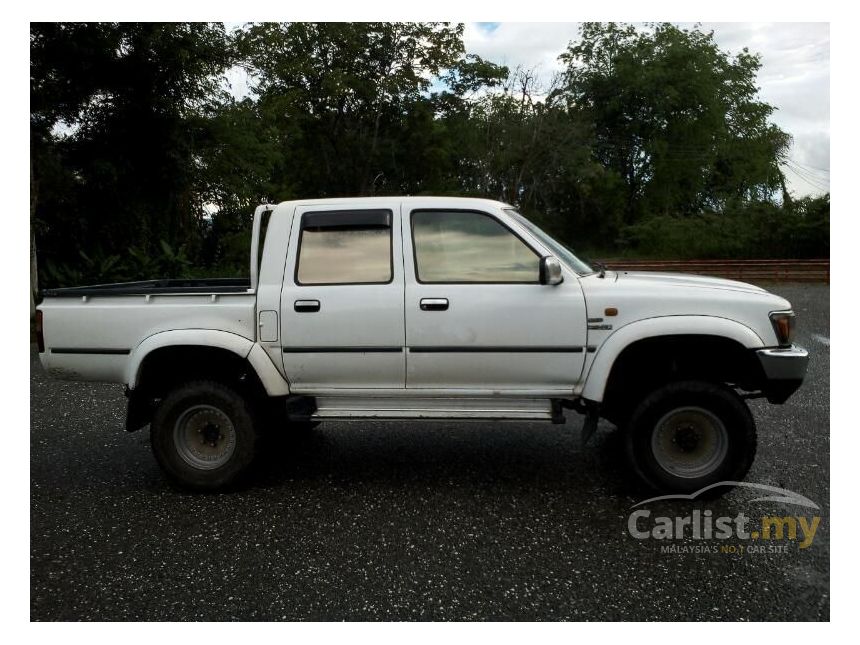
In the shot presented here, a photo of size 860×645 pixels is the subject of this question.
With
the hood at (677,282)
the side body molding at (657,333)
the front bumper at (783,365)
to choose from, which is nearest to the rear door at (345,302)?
the side body molding at (657,333)

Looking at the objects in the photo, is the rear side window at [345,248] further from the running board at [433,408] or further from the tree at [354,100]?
the tree at [354,100]

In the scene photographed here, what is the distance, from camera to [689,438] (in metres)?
4.34

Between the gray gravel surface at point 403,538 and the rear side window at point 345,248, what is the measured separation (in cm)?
148

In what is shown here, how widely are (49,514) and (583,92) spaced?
126 ft

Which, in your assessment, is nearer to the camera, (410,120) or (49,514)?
(49,514)

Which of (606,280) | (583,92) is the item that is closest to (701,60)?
(583,92)

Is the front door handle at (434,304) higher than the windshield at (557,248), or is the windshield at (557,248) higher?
the windshield at (557,248)

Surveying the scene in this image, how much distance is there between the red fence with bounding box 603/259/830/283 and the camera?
74.4 ft

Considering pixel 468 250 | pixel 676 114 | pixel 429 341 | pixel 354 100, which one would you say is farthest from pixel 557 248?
pixel 676 114

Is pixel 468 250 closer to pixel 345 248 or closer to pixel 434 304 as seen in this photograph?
pixel 434 304

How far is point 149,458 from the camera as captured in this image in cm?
542

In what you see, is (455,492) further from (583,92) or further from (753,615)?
(583,92)

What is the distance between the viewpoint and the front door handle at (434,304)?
4.38 meters

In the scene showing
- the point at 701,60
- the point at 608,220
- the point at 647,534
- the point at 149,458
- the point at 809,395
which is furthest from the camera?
the point at 608,220
